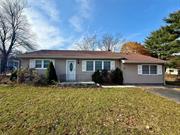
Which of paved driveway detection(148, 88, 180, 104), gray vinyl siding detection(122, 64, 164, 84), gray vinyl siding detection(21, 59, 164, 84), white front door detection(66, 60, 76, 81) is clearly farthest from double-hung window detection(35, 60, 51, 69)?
paved driveway detection(148, 88, 180, 104)

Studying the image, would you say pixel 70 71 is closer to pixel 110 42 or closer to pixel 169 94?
pixel 169 94

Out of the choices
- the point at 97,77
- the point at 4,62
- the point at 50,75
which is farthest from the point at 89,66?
the point at 4,62

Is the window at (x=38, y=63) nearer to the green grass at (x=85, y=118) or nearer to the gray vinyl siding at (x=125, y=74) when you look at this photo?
the gray vinyl siding at (x=125, y=74)

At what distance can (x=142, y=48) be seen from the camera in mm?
37594

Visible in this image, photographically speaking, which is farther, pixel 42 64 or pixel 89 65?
pixel 89 65

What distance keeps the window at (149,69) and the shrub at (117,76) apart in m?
2.58

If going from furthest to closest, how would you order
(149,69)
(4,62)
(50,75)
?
(4,62)
(149,69)
(50,75)

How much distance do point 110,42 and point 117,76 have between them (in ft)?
99.8

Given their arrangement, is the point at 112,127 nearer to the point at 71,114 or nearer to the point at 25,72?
the point at 71,114

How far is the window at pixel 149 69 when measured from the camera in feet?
61.2

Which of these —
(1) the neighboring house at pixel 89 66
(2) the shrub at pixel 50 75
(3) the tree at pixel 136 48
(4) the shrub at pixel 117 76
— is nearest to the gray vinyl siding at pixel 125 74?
(1) the neighboring house at pixel 89 66

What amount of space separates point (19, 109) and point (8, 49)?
1129 inches

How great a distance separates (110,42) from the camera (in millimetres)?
47406

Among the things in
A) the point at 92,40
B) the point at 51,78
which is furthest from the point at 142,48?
the point at 51,78
